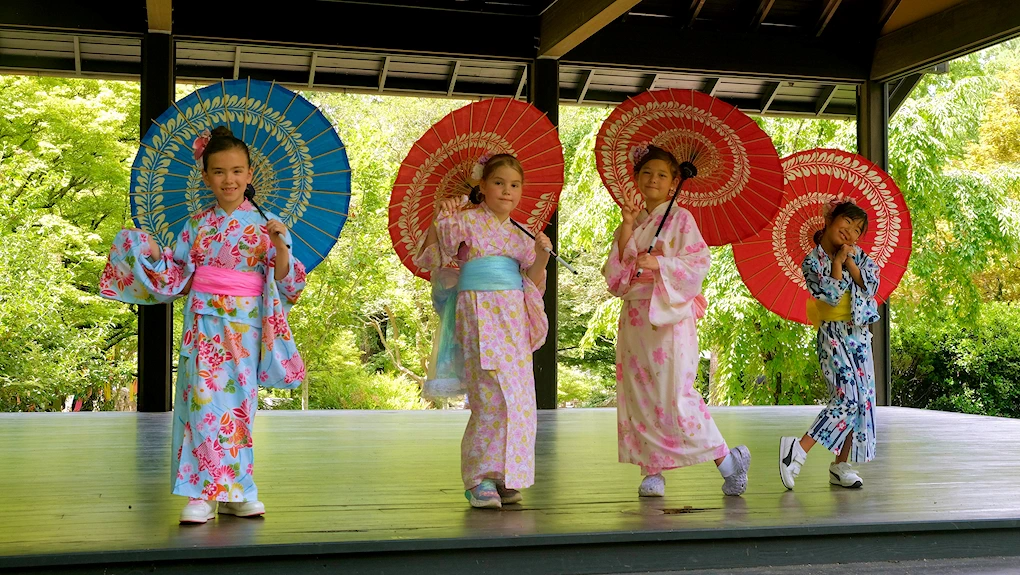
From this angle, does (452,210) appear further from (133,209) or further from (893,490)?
(893,490)

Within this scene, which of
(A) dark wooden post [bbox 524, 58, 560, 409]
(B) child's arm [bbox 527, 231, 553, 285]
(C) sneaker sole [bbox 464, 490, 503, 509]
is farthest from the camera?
(A) dark wooden post [bbox 524, 58, 560, 409]

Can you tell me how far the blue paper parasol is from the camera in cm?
348

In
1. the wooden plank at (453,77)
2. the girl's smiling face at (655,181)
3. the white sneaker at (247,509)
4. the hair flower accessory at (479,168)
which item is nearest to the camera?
the white sneaker at (247,509)

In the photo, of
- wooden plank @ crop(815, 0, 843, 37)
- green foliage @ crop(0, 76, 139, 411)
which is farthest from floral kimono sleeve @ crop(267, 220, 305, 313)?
green foliage @ crop(0, 76, 139, 411)

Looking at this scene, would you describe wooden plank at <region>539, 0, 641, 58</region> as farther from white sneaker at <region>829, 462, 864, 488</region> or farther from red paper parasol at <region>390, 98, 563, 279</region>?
white sneaker at <region>829, 462, 864, 488</region>

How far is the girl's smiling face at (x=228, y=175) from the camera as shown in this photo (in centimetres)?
323

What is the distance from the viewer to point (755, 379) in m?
13.5

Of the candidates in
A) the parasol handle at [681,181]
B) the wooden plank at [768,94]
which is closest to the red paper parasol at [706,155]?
the parasol handle at [681,181]

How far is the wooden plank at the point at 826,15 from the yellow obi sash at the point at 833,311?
5.06 metres

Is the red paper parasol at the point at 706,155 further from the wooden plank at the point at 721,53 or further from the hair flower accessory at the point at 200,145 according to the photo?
the wooden plank at the point at 721,53

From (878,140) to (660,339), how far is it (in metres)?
5.99

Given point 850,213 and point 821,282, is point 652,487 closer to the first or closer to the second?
point 821,282

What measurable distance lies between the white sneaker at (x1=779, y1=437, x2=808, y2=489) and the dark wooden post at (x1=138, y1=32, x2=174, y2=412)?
4.95m

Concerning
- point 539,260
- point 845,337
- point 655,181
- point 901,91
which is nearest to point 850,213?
point 845,337
